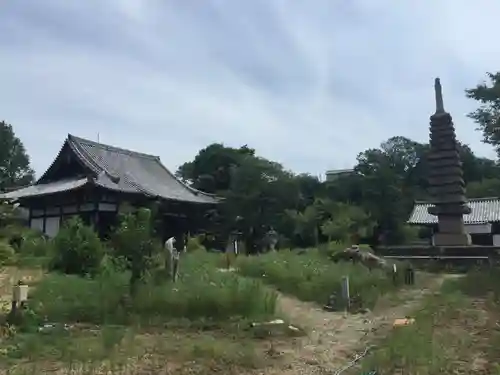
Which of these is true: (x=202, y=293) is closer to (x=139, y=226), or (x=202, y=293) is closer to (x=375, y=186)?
(x=139, y=226)

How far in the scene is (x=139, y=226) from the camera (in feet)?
33.5

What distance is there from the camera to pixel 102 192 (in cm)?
2139

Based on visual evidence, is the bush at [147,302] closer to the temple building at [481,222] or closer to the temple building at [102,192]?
the temple building at [102,192]

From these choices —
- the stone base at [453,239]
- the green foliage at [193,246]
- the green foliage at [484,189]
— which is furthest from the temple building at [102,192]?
the green foliage at [484,189]

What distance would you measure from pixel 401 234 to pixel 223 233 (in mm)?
11870

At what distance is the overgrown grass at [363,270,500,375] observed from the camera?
6.07 meters

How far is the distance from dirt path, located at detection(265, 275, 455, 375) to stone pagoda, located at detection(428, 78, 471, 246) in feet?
27.6

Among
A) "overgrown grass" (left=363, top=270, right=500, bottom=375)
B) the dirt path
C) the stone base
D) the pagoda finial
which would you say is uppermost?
the pagoda finial

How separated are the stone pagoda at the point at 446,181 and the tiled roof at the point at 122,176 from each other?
472 inches

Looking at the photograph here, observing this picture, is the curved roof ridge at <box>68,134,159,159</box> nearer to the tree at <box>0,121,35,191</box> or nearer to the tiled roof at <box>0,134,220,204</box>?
the tiled roof at <box>0,134,220,204</box>

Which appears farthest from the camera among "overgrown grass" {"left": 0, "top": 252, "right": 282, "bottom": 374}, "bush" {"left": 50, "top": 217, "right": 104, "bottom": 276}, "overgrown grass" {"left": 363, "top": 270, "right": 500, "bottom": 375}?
"bush" {"left": 50, "top": 217, "right": 104, "bottom": 276}

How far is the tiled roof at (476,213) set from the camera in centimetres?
3084

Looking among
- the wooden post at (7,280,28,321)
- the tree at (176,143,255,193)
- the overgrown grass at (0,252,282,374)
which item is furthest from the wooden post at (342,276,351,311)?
the tree at (176,143,255,193)

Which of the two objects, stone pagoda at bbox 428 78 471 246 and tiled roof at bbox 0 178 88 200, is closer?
stone pagoda at bbox 428 78 471 246
